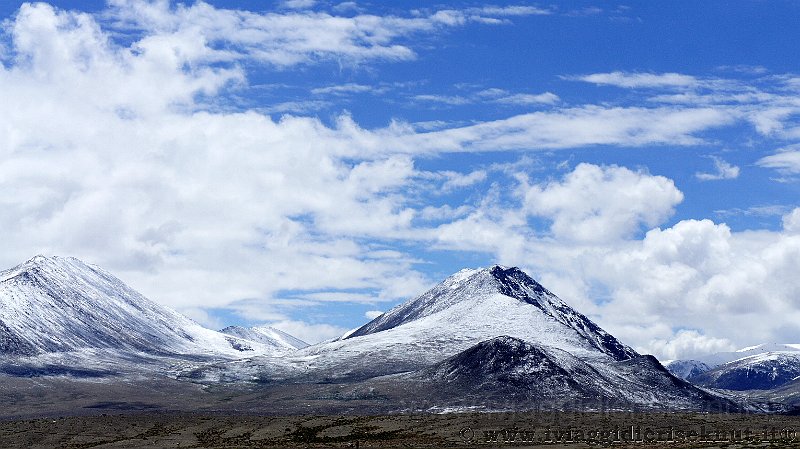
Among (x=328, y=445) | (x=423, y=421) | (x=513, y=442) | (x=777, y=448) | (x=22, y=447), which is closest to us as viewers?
(x=777, y=448)

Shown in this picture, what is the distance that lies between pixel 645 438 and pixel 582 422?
81.9 ft

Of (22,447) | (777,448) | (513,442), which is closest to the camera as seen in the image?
(777,448)

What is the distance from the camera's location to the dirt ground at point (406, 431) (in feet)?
443

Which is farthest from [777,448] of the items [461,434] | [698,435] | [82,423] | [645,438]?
[82,423]

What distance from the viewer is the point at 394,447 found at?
429 feet

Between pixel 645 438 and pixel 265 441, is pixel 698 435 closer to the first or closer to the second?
pixel 645 438

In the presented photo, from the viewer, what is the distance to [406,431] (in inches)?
6014

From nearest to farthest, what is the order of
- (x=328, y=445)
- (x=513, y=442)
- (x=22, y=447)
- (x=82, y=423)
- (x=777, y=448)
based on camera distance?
(x=777, y=448)
(x=513, y=442)
(x=328, y=445)
(x=22, y=447)
(x=82, y=423)

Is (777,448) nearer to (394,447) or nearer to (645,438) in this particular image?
(645,438)

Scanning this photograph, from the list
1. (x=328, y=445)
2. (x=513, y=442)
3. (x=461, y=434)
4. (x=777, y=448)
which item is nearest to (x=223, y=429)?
(x=328, y=445)

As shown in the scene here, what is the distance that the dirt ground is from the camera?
135 metres

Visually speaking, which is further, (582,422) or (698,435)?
(582,422)

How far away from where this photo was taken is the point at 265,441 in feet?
483

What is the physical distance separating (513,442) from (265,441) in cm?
3857
